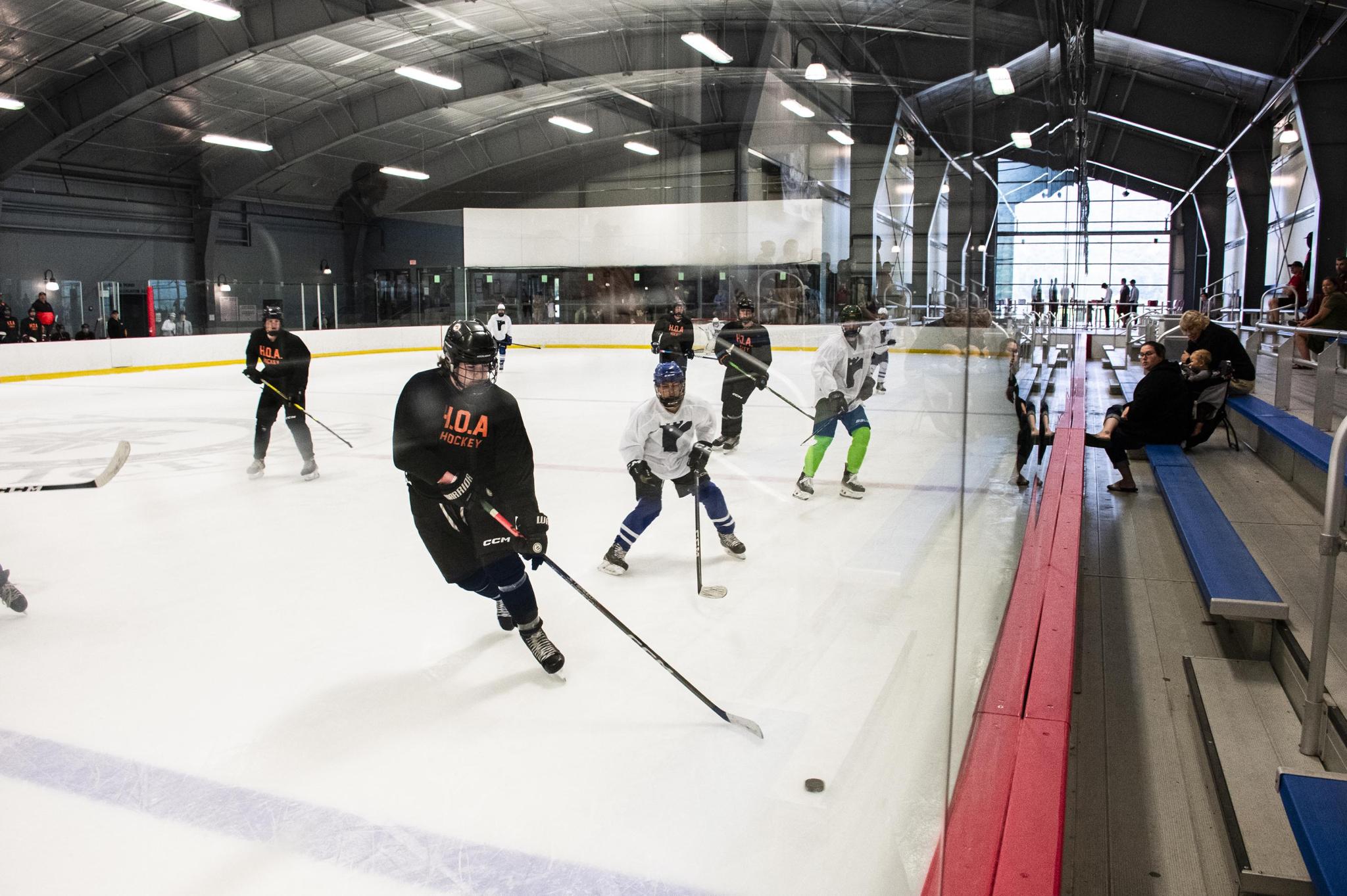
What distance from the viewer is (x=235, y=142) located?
1.83 metres

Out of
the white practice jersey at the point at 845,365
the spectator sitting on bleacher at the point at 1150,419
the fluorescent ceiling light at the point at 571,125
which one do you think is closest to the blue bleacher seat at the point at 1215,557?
the spectator sitting on bleacher at the point at 1150,419

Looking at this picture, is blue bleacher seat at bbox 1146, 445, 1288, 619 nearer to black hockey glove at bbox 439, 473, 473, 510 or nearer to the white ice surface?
the white ice surface

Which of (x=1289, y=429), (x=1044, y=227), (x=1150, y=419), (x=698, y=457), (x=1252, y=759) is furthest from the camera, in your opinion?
(x=1044, y=227)

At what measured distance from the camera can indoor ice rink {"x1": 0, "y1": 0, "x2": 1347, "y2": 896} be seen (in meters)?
1.30

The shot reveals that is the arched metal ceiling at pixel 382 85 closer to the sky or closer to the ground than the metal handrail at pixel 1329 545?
closer to the sky

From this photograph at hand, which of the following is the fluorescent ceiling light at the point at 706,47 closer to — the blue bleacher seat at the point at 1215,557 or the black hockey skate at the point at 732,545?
the black hockey skate at the point at 732,545

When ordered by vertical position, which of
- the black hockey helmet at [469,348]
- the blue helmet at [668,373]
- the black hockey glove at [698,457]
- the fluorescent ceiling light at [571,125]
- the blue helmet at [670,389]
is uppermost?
the fluorescent ceiling light at [571,125]

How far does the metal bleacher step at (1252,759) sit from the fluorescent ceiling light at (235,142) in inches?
95.8

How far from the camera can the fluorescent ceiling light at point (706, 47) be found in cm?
134

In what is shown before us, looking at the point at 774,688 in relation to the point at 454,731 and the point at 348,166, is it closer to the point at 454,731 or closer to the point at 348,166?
the point at 454,731

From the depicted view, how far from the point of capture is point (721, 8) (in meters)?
1.34

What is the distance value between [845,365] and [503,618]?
1.10 m

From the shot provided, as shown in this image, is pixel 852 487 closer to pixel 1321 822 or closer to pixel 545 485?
pixel 545 485

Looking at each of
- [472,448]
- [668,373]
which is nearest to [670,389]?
[668,373]
